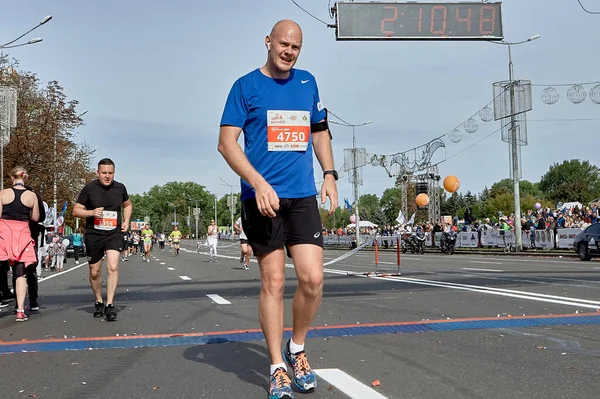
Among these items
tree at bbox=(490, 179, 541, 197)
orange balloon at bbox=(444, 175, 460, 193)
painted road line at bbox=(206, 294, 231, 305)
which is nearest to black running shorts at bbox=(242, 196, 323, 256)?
painted road line at bbox=(206, 294, 231, 305)

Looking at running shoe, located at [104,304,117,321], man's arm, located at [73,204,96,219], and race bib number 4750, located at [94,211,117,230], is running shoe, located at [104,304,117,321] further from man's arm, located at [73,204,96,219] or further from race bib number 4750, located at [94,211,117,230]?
man's arm, located at [73,204,96,219]

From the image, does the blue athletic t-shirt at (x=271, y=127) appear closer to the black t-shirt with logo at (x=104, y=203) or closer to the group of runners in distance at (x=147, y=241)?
the black t-shirt with logo at (x=104, y=203)

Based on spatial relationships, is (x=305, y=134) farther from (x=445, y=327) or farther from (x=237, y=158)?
(x=445, y=327)

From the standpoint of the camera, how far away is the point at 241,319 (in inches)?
281

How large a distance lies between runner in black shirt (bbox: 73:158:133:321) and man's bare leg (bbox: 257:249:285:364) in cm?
413

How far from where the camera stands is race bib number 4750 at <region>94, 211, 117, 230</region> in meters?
7.71

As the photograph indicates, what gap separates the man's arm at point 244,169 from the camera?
137 inches

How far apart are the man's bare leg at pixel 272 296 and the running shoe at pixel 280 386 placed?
17cm

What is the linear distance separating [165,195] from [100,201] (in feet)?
564

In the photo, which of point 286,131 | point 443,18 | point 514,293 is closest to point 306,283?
point 286,131

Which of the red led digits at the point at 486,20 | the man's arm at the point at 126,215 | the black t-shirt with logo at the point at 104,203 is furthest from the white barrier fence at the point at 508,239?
the black t-shirt with logo at the point at 104,203

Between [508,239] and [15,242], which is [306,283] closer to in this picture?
[15,242]

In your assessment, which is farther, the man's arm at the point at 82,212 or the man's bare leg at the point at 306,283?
the man's arm at the point at 82,212

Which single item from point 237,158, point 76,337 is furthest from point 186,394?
point 76,337
